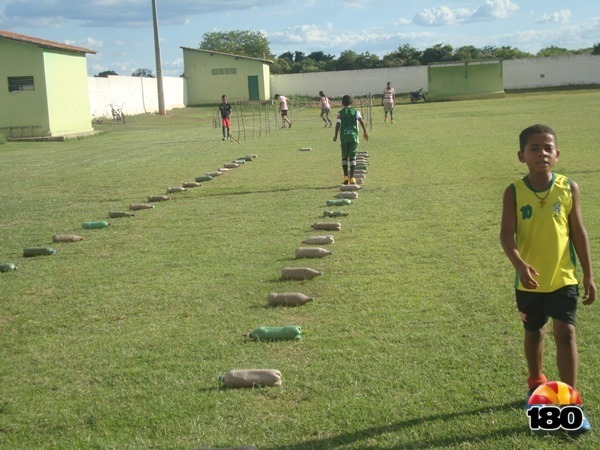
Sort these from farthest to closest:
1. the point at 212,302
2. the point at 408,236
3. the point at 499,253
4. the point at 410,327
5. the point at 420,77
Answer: the point at 420,77 < the point at 408,236 < the point at 499,253 < the point at 212,302 < the point at 410,327

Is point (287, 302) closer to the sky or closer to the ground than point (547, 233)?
closer to the ground

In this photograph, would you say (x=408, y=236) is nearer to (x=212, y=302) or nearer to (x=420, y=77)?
(x=212, y=302)

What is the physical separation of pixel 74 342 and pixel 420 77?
62.2 metres

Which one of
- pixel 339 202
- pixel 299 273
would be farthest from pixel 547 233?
pixel 339 202

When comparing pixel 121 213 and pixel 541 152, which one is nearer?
pixel 541 152

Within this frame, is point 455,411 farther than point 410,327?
No

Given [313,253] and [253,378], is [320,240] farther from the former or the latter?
[253,378]

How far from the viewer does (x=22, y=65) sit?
33.7 meters

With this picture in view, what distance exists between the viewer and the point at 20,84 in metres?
33.9

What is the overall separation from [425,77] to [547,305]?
2483 inches

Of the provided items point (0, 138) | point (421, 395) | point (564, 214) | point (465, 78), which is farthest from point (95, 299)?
point (465, 78)

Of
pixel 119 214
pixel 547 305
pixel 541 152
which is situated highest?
pixel 541 152

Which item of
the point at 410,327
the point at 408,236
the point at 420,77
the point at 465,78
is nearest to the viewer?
the point at 410,327

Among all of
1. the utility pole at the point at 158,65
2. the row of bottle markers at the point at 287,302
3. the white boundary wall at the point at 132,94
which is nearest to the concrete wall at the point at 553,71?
the white boundary wall at the point at 132,94
